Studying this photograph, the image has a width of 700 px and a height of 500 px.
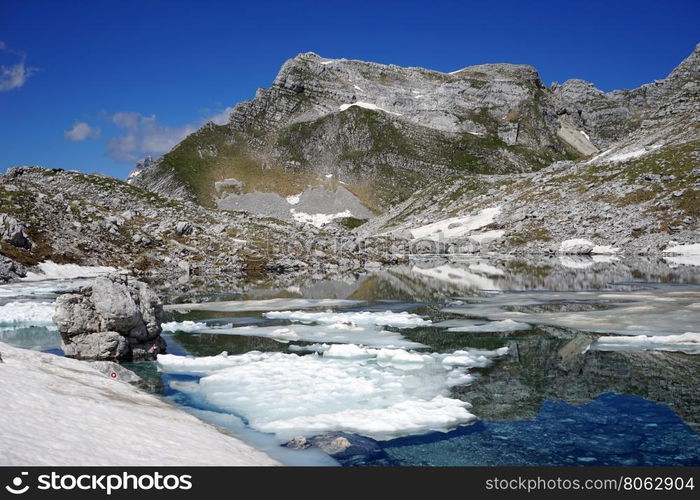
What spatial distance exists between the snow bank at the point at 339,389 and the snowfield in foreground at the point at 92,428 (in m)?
3.22

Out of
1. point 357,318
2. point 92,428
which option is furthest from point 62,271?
point 92,428

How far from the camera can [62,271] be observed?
7838 centimetres

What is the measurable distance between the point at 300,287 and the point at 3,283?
124ft

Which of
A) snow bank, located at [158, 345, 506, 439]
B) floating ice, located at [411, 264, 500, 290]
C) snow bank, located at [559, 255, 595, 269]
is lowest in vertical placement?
snow bank, located at [158, 345, 506, 439]

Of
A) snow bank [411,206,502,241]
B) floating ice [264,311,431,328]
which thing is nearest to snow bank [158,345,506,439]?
floating ice [264,311,431,328]

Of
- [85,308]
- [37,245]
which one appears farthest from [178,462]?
[37,245]

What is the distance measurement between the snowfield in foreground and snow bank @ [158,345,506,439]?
3.22 meters

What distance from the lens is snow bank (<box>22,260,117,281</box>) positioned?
74.1 meters

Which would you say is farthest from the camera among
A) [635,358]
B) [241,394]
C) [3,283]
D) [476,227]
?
[476,227]

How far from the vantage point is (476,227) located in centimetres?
17562

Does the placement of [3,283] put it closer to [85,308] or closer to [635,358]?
[85,308]

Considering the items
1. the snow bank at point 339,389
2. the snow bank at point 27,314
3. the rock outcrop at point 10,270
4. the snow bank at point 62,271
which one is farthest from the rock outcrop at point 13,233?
the snow bank at point 339,389

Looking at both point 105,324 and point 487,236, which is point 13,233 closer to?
point 105,324

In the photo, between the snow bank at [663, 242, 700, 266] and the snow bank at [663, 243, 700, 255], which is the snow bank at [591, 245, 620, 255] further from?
the snow bank at [663, 242, 700, 266]
